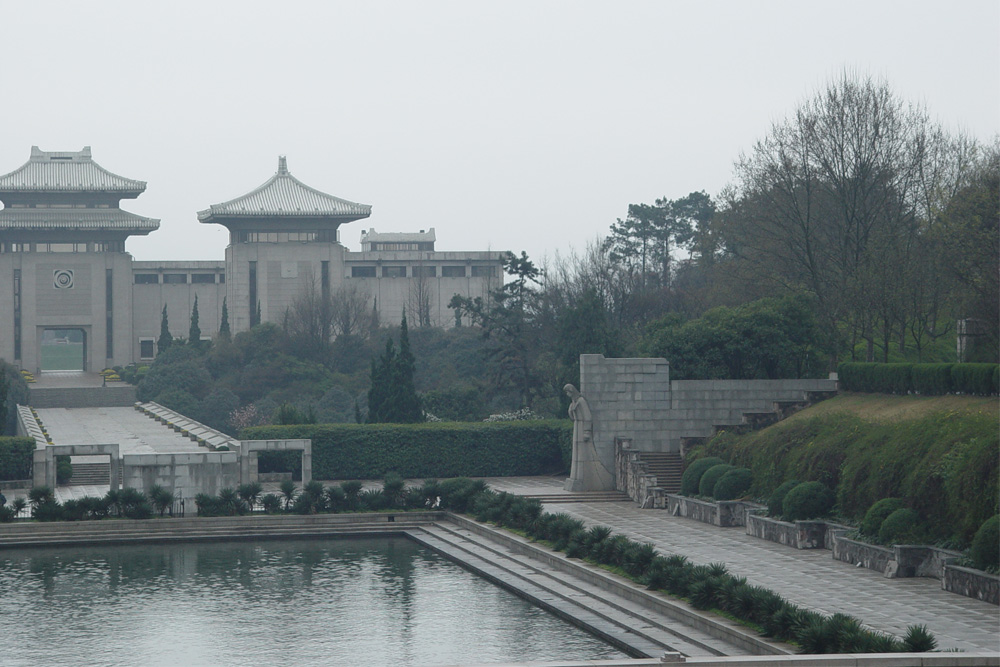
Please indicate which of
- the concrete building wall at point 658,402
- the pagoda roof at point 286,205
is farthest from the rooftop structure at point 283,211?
the concrete building wall at point 658,402

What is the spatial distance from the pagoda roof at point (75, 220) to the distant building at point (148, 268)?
6cm

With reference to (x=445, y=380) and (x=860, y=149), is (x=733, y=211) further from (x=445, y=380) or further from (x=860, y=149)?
(x=445, y=380)

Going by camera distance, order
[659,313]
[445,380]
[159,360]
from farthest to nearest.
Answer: [159,360] < [445,380] < [659,313]

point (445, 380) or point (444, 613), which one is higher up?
point (445, 380)

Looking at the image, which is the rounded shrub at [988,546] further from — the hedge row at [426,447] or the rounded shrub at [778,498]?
the hedge row at [426,447]

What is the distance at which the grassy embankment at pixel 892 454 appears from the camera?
696 inches

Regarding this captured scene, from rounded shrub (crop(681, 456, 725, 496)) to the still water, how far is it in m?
6.26

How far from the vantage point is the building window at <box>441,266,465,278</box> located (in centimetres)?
7706

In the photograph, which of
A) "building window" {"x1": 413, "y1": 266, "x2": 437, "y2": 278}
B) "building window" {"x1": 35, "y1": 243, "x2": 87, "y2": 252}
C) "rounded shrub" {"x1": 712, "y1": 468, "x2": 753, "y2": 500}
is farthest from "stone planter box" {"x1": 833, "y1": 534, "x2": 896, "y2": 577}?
"building window" {"x1": 35, "y1": 243, "x2": 87, "y2": 252}

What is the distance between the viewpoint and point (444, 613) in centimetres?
1708

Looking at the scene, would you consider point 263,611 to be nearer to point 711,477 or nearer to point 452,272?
point 711,477

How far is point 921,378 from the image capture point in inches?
976

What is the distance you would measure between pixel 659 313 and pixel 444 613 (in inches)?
1157

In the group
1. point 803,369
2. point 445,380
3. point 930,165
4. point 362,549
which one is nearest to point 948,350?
point 803,369
